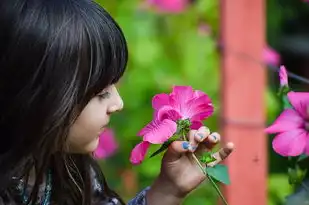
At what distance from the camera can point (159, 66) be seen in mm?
2832

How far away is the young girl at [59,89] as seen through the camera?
1352 millimetres

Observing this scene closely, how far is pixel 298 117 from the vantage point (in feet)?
4.70

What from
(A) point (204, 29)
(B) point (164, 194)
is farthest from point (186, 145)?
(A) point (204, 29)

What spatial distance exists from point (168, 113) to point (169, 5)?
1.49m

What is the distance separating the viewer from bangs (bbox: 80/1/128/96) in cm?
136

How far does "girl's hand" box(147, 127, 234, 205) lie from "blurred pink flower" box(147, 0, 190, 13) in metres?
1.39

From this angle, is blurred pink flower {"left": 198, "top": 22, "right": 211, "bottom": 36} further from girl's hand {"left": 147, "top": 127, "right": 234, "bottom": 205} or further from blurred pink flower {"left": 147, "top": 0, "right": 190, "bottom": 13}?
girl's hand {"left": 147, "top": 127, "right": 234, "bottom": 205}

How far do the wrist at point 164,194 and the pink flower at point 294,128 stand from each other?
0.14 metres

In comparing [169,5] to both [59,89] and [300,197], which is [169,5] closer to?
[300,197]

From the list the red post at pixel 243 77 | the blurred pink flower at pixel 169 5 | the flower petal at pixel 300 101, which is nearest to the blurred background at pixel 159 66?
the blurred pink flower at pixel 169 5

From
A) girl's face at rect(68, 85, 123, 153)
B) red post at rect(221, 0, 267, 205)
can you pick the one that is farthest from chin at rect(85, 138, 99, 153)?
red post at rect(221, 0, 267, 205)

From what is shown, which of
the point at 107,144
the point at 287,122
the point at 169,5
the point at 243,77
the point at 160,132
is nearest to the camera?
the point at 160,132

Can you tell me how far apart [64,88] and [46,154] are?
0.10 meters

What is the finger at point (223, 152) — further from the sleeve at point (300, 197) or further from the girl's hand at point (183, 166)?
the sleeve at point (300, 197)
